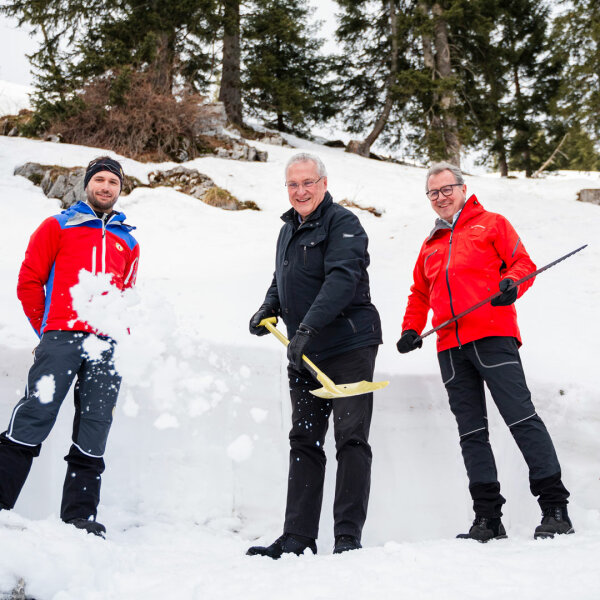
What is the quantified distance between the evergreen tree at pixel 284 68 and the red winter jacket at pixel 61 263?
12170 mm

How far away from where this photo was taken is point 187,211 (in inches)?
284

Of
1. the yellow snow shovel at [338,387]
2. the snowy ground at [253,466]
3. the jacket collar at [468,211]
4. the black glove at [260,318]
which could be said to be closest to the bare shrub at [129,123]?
the snowy ground at [253,466]

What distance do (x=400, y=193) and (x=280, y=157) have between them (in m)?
3.04

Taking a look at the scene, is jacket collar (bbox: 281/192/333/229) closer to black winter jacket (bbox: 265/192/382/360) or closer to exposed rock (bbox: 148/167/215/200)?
black winter jacket (bbox: 265/192/382/360)

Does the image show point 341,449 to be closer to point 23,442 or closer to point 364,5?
point 23,442

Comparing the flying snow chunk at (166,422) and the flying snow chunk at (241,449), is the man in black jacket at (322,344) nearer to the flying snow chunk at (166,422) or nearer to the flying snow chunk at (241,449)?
the flying snow chunk at (241,449)

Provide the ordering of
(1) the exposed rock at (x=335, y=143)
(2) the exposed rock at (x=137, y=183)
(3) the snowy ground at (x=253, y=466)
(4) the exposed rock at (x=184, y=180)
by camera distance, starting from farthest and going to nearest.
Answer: (1) the exposed rock at (x=335, y=143) → (4) the exposed rock at (x=184, y=180) → (2) the exposed rock at (x=137, y=183) → (3) the snowy ground at (x=253, y=466)

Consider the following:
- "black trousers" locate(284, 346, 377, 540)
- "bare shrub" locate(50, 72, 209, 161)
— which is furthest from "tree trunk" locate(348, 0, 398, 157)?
"black trousers" locate(284, 346, 377, 540)

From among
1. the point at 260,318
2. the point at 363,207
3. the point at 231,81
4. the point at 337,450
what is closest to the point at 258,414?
the point at 260,318

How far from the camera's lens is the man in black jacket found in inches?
91.6

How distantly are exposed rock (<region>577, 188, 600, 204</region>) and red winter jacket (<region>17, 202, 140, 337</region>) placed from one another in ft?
37.4

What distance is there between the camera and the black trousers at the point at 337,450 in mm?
2318

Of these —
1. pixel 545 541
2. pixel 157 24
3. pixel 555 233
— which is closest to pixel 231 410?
pixel 545 541

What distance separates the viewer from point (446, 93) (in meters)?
13.7
